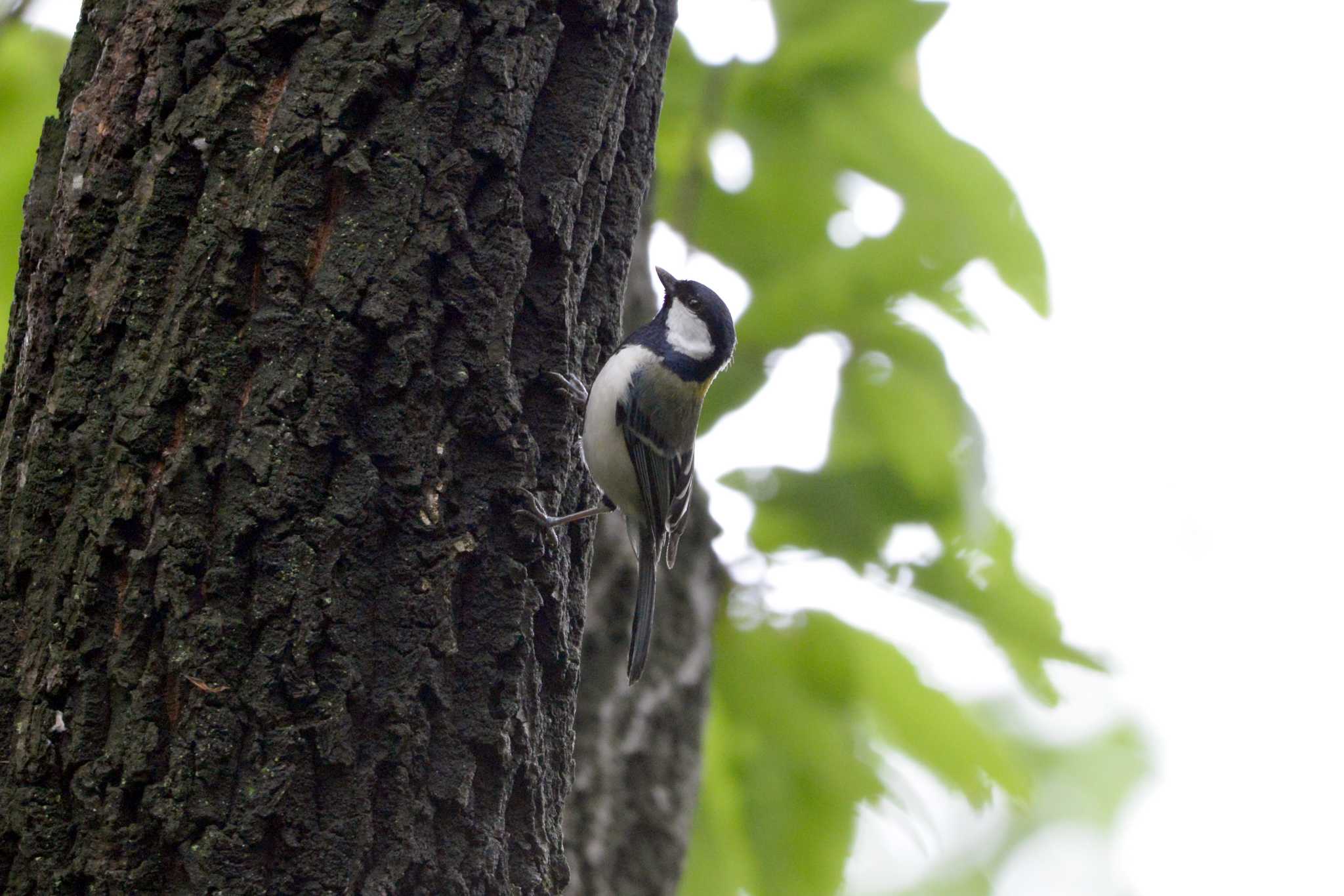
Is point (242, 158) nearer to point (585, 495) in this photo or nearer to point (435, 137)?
point (435, 137)

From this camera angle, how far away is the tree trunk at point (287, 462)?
1.61 meters

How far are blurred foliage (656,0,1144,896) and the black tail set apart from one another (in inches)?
12.5

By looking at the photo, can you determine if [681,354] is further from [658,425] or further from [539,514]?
[539,514]

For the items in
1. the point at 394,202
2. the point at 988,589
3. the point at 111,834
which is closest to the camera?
the point at 111,834

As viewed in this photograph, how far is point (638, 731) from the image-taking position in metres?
3.63

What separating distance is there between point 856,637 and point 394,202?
1929mm

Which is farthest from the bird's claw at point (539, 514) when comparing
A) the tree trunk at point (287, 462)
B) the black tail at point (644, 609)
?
the black tail at point (644, 609)

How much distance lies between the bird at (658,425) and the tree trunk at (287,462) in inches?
41.7

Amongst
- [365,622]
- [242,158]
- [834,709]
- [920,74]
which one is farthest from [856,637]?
[242,158]

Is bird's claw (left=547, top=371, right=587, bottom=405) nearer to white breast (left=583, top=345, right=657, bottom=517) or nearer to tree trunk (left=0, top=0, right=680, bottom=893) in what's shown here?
tree trunk (left=0, top=0, right=680, bottom=893)

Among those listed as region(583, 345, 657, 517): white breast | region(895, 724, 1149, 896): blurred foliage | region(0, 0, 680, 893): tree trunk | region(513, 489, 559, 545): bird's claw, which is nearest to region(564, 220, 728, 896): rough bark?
region(583, 345, 657, 517): white breast

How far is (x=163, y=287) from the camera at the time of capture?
5.82 ft

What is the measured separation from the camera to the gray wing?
324cm

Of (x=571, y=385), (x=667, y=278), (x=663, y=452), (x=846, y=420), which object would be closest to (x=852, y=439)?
(x=846, y=420)
